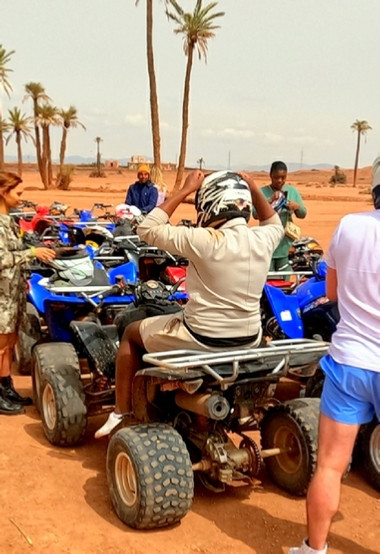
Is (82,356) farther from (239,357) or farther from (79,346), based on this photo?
(239,357)

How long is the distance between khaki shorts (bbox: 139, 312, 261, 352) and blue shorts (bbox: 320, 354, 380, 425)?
3.02 feet

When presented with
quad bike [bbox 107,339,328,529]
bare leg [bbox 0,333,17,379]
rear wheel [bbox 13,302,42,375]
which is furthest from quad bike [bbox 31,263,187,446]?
rear wheel [bbox 13,302,42,375]

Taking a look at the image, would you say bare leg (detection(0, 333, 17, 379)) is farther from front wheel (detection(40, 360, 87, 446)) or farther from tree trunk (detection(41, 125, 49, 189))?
tree trunk (detection(41, 125, 49, 189))

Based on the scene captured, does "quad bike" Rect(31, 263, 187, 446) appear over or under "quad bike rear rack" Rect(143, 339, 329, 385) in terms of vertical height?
under

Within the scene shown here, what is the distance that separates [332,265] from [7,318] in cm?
315

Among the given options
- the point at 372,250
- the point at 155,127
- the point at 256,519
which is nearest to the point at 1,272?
the point at 256,519

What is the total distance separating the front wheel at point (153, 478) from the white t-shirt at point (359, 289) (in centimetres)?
113

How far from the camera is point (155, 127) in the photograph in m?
27.2

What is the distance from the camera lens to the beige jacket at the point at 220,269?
12.3 feet

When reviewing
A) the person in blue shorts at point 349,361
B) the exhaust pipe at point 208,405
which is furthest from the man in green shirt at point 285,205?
the person in blue shorts at point 349,361

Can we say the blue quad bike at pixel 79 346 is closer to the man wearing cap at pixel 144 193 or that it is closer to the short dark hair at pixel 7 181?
the short dark hair at pixel 7 181

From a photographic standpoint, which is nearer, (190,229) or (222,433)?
(190,229)

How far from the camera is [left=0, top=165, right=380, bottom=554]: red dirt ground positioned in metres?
3.61

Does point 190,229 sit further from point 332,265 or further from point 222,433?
point 222,433
